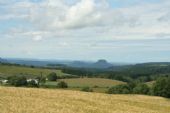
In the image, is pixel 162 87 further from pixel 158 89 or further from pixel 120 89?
pixel 120 89

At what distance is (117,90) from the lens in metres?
94.7

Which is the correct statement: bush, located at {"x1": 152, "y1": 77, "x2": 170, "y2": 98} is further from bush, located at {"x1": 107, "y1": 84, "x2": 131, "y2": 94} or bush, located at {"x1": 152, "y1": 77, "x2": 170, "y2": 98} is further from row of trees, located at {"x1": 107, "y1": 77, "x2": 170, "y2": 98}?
bush, located at {"x1": 107, "y1": 84, "x2": 131, "y2": 94}

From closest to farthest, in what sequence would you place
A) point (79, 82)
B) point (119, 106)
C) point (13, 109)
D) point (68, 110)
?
point (13, 109), point (68, 110), point (119, 106), point (79, 82)

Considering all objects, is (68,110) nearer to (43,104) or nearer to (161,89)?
(43,104)

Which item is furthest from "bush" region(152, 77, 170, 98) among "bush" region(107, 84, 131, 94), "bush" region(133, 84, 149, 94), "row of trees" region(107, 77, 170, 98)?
"bush" region(107, 84, 131, 94)

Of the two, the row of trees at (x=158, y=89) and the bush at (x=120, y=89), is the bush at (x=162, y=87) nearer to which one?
the row of trees at (x=158, y=89)

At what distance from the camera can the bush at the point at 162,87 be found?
245ft

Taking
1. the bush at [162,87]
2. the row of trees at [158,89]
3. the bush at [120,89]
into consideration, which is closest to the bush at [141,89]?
the row of trees at [158,89]

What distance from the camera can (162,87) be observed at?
250ft

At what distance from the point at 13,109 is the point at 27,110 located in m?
0.98

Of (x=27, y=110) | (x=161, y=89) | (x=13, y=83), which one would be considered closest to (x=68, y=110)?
(x=27, y=110)

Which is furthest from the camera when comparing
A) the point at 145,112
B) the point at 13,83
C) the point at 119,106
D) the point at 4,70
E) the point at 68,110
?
the point at 4,70

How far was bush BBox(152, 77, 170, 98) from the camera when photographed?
245ft

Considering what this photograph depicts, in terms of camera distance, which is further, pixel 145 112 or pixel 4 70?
pixel 4 70
